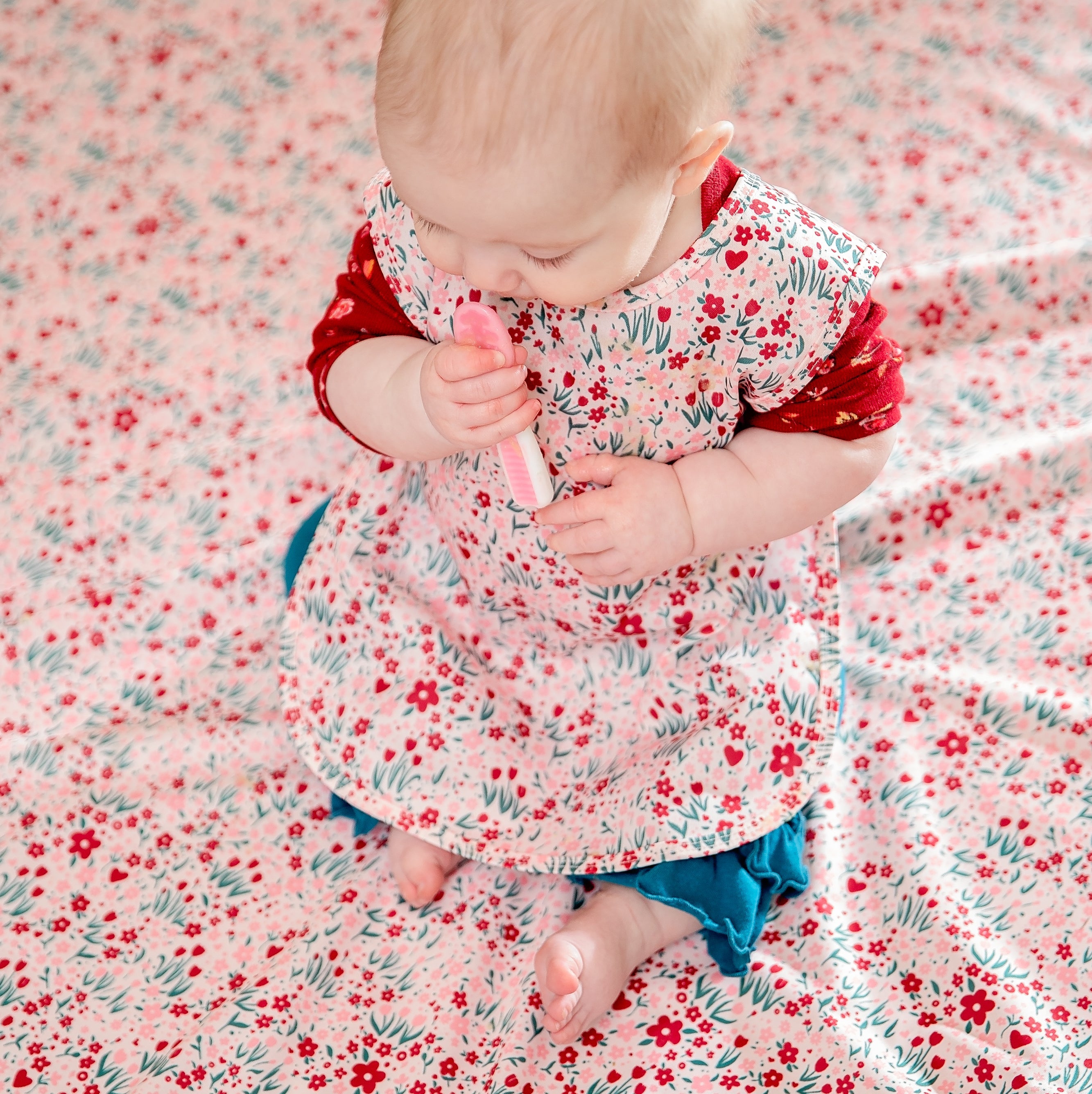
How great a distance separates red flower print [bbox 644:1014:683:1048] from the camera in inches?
33.6

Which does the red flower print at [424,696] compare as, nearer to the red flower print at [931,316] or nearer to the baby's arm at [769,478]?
the baby's arm at [769,478]

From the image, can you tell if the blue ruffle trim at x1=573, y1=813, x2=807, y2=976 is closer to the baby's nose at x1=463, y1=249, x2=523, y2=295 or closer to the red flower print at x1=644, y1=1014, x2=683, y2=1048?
the red flower print at x1=644, y1=1014, x2=683, y2=1048

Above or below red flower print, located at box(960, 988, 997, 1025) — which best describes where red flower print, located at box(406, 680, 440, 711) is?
above

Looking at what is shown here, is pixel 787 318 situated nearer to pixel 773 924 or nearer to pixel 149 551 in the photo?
pixel 773 924

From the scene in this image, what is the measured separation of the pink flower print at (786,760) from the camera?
0.88 metres

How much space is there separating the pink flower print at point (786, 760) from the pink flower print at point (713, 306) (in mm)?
346

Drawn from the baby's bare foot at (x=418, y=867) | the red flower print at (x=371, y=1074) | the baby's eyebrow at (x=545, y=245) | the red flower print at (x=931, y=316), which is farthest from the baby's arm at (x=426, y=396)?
the red flower print at (x=931, y=316)

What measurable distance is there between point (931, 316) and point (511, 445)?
706 millimetres

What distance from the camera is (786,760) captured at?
0.88 metres

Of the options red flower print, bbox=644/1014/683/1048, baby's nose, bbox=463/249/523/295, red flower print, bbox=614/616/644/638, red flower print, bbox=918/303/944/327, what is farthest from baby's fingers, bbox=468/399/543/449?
red flower print, bbox=918/303/944/327

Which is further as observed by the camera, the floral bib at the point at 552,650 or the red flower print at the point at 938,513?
the red flower print at the point at 938,513

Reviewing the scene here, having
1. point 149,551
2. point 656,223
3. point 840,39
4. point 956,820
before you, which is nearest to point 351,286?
point 656,223

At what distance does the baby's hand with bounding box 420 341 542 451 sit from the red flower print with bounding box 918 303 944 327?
688 millimetres

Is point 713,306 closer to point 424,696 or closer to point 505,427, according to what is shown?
point 505,427
